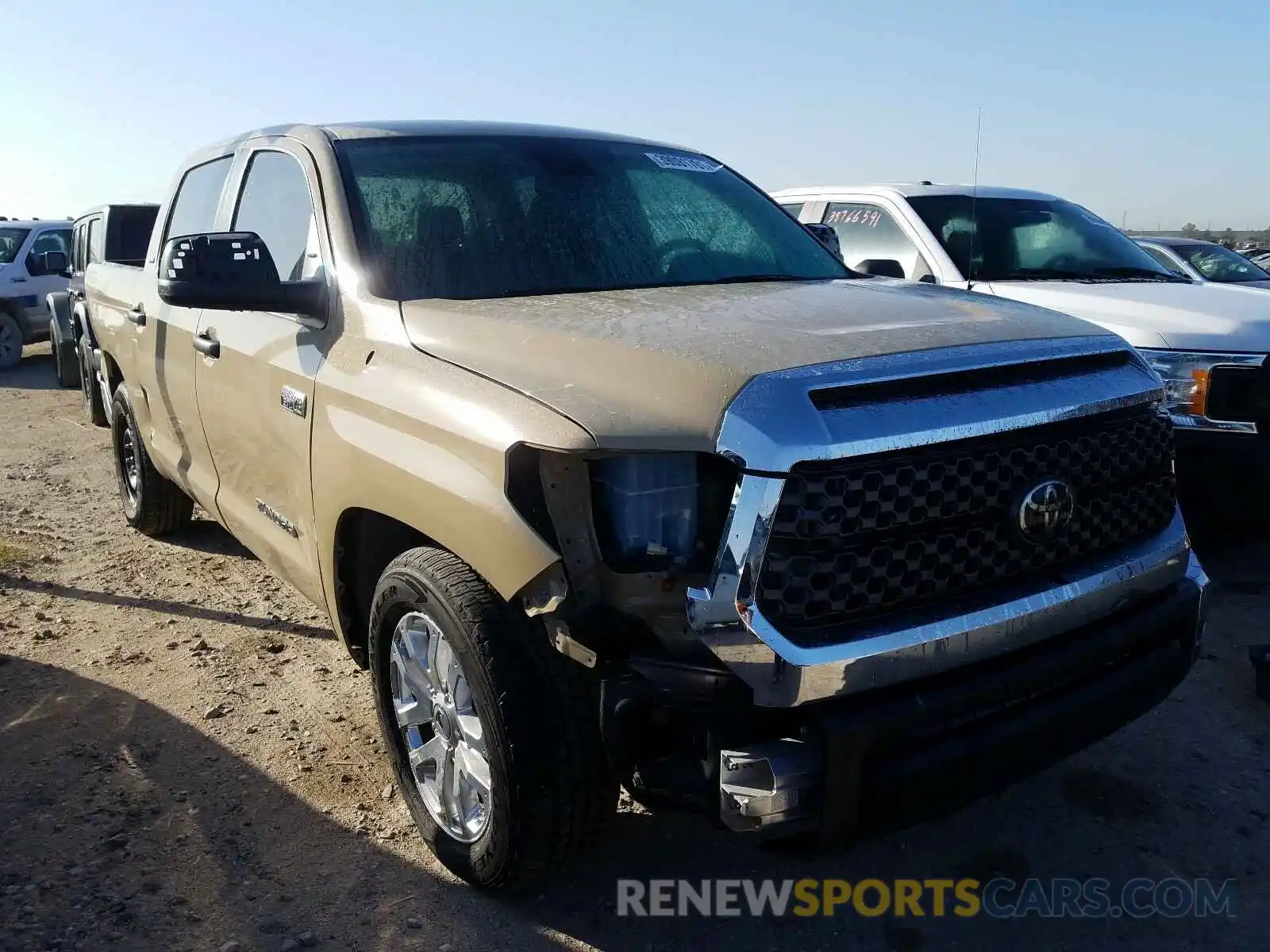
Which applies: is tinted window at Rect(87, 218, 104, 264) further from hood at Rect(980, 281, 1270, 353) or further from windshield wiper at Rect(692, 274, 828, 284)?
hood at Rect(980, 281, 1270, 353)

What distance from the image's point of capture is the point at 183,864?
2865 millimetres

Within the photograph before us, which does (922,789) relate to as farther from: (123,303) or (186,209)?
(123,303)

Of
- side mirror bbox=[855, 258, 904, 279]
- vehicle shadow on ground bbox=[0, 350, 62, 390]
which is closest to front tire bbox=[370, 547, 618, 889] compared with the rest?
side mirror bbox=[855, 258, 904, 279]

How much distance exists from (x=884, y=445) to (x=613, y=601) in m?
0.63

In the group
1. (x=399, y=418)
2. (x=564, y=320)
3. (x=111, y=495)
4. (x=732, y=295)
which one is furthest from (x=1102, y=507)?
(x=111, y=495)

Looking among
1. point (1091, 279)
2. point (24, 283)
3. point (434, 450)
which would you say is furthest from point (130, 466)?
point (24, 283)

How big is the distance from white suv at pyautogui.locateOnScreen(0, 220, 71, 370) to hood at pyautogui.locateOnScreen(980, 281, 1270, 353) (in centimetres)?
1221

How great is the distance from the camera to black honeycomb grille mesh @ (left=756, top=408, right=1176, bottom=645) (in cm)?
209

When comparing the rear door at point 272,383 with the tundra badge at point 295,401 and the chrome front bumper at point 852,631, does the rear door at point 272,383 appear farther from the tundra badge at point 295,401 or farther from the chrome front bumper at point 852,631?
the chrome front bumper at point 852,631

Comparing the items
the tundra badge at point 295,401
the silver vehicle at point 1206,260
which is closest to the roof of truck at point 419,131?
the tundra badge at point 295,401

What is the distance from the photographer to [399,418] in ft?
8.53

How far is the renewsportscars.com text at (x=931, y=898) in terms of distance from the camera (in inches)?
106

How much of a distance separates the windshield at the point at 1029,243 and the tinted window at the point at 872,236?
162 millimetres

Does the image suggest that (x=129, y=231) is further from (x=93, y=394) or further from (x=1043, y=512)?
(x=1043, y=512)
